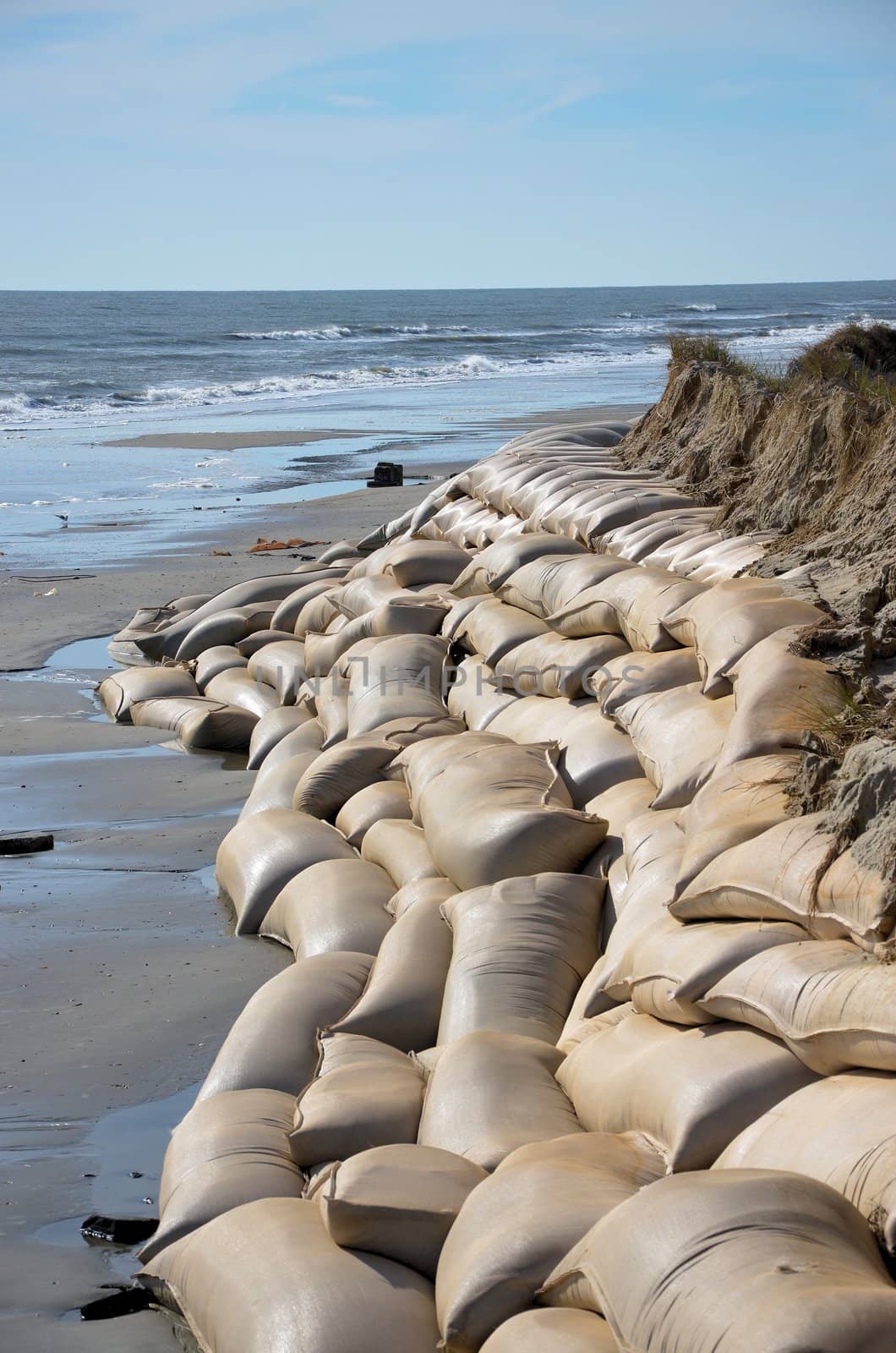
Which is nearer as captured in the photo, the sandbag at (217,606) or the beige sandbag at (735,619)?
the beige sandbag at (735,619)

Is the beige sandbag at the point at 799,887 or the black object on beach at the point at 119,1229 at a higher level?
the beige sandbag at the point at 799,887

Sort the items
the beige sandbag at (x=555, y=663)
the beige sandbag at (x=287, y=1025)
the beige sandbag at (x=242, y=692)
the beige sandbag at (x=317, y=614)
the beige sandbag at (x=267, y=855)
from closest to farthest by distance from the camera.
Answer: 1. the beige sandbag at (x=287, y=1025)
2. the beige sandbag at (x=267, y=855)
3. the beige sandbag at (x=555, y=663)
4. the beige sandbag at (x=242, y=692)
5. the beige sandbag at (x=317, y=614)

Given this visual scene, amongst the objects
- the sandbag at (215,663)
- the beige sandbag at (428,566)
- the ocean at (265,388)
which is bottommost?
the sandbag at (215,663)

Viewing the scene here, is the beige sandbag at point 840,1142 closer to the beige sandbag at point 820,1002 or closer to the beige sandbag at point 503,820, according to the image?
the beige sandbag at point 820,1002

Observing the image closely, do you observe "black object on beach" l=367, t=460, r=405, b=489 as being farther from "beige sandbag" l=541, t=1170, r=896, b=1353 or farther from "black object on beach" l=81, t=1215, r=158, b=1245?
"beige sandbag" l=541, t=1170, r=896, b=1353

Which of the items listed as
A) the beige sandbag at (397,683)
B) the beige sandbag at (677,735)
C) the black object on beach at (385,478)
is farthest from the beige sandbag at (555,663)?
the black object on beach at (385,478)

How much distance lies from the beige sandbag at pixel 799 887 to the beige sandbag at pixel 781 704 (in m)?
0.43

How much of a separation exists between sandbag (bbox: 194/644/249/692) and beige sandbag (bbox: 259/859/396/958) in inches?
129

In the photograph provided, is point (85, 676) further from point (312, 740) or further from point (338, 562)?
point (312, 740)

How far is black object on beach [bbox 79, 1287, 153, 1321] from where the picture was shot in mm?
2535

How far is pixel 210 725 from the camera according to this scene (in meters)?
6.48

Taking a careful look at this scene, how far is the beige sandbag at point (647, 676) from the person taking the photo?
4.09 meters

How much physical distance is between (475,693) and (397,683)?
15.7 inches

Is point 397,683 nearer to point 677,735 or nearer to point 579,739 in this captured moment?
point 579,739
